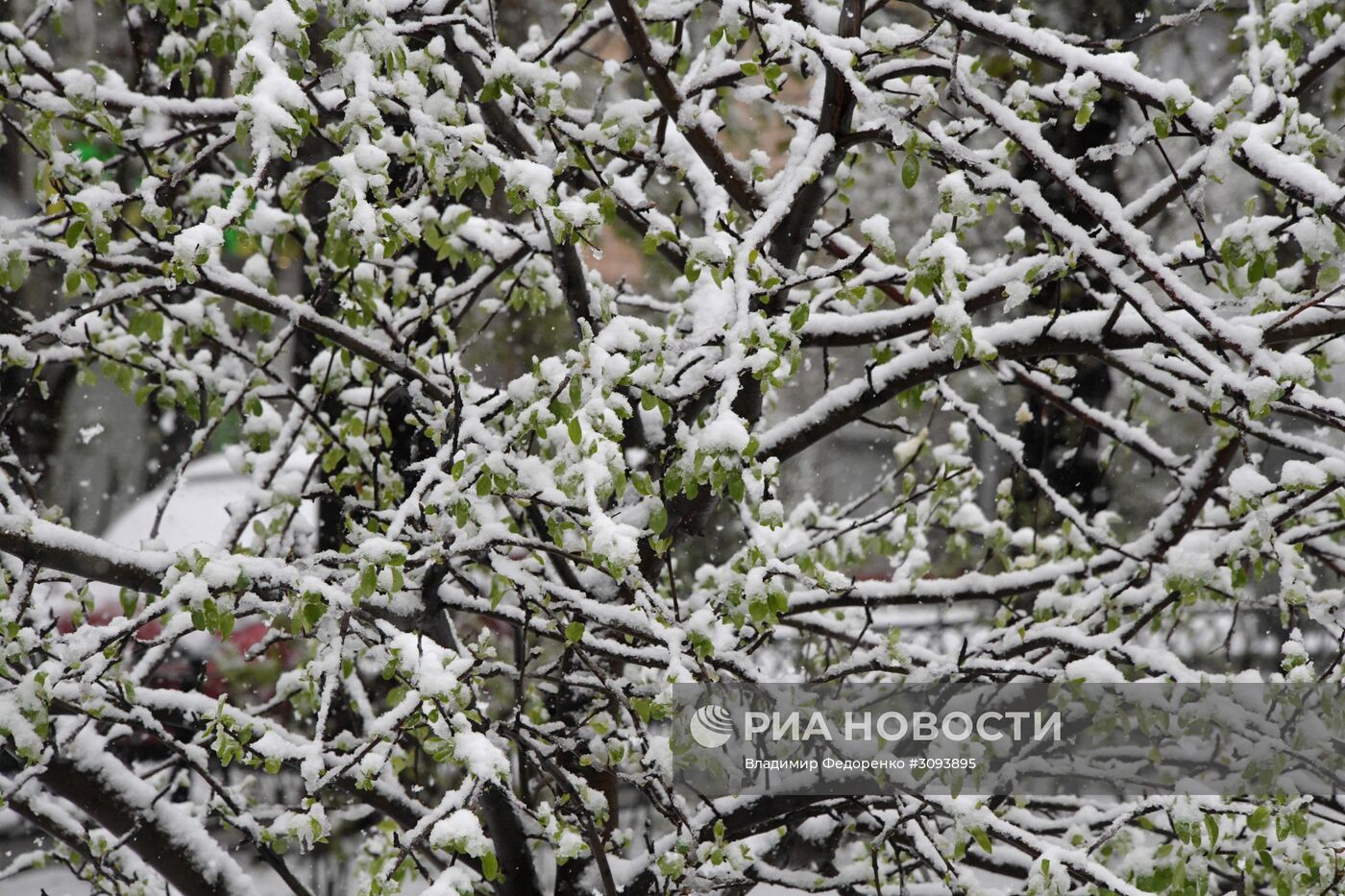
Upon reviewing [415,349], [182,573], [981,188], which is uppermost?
[415,349]

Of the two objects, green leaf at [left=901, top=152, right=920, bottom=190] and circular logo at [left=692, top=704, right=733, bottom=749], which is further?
circular logo at [left=692, top=704, right=733, bottom=749]

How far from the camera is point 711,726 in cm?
302

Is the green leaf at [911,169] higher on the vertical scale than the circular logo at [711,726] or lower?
higher

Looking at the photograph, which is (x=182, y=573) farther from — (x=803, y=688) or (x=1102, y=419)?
(x=1102, y=419)

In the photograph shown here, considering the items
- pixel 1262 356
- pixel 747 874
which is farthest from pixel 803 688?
pixel 1262 356

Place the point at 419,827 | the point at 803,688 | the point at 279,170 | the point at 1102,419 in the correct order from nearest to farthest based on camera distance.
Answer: the point at 419,827
the point at 803,688
the point at 1102,419
the point at 279,170

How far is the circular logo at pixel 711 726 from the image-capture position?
296 cm

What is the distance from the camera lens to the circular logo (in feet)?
9.71

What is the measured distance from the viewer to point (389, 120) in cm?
292

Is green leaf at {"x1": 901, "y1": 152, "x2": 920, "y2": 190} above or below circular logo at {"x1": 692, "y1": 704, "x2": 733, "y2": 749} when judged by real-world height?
above

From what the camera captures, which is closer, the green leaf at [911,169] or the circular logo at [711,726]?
the green leaf at [911,169]

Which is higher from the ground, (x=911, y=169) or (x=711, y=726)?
(x=911, y=169)

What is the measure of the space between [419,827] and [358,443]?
1650 mm

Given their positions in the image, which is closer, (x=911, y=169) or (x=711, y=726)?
(x=911, y=169)
